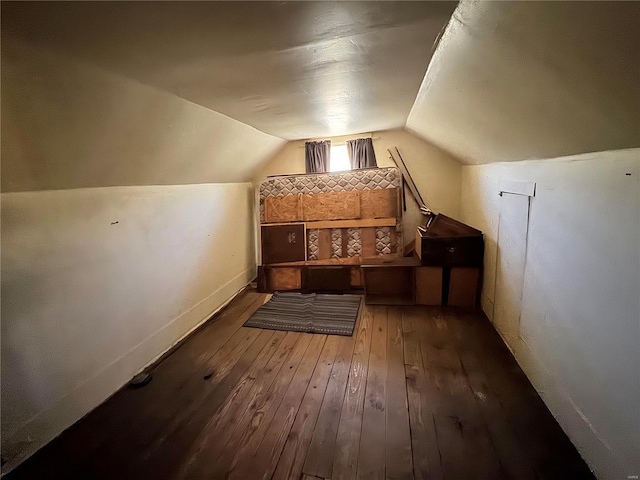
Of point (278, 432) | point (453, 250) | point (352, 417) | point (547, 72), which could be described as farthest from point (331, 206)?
point (547, 72)

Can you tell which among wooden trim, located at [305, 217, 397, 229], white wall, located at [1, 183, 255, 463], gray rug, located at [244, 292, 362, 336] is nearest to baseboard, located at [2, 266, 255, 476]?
white wall, located at [1, 183, 255, 463]

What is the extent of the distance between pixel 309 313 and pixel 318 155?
6.33 feet

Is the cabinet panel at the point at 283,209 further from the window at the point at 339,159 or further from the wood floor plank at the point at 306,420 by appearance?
the wood floor plank at the point at 306,420

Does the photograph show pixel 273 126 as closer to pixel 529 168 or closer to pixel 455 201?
pixel 529 168

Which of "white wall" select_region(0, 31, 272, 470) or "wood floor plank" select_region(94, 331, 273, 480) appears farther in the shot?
"wood floor plank" select_region(94, 331, 273, 480)

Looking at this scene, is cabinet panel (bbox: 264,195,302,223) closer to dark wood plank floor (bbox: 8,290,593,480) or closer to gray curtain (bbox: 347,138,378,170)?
gray curtain (bbox: 347,138,378,170)

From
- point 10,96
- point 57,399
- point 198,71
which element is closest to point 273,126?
point 198,71

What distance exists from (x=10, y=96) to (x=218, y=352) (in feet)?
6.40

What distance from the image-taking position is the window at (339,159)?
159 inches

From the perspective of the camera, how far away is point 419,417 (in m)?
1.74

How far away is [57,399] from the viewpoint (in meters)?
1.68

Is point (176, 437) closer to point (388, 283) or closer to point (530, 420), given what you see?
point (530, 420)

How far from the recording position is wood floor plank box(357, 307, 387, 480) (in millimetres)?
1452

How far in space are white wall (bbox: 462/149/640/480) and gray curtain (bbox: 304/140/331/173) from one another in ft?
7.62
